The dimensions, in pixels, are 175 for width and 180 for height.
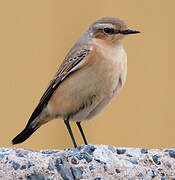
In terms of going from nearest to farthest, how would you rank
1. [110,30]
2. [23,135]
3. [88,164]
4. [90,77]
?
[88,164] < [90,77] < [110,30] < [23,135]

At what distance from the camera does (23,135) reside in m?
4.47

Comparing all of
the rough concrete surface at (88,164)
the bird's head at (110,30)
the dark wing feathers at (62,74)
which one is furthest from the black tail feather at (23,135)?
the rough concrete surface at (88,164)

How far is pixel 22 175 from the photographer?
2.58m

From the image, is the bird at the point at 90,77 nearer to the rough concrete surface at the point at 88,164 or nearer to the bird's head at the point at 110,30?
the bird's head at the point at 110,30

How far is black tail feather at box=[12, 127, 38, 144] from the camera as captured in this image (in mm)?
4445

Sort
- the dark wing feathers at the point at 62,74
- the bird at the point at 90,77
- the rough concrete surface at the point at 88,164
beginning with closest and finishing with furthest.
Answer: the rough concrete surface at the point at 88,164 → the bird at the point at 90,77 → the dark wing feathers at the point at 62,74

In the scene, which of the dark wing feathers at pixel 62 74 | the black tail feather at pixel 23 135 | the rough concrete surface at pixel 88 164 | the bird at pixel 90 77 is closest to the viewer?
the rough concrete surface at pixel 88 164

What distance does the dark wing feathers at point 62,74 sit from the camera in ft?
13.1

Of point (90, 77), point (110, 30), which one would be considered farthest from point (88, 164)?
point (110, 30)

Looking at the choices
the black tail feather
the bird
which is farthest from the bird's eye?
the black tail feather

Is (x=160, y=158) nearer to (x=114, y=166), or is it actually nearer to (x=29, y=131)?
(x=114, y=166)

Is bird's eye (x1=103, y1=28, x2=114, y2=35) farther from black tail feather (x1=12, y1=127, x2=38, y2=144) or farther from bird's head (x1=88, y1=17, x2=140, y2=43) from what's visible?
black tail feather (x1=12, y1=127, x2=38, y2=144)

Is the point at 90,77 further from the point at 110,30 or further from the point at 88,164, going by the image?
the point at 88,164

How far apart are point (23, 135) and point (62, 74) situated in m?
0.86
